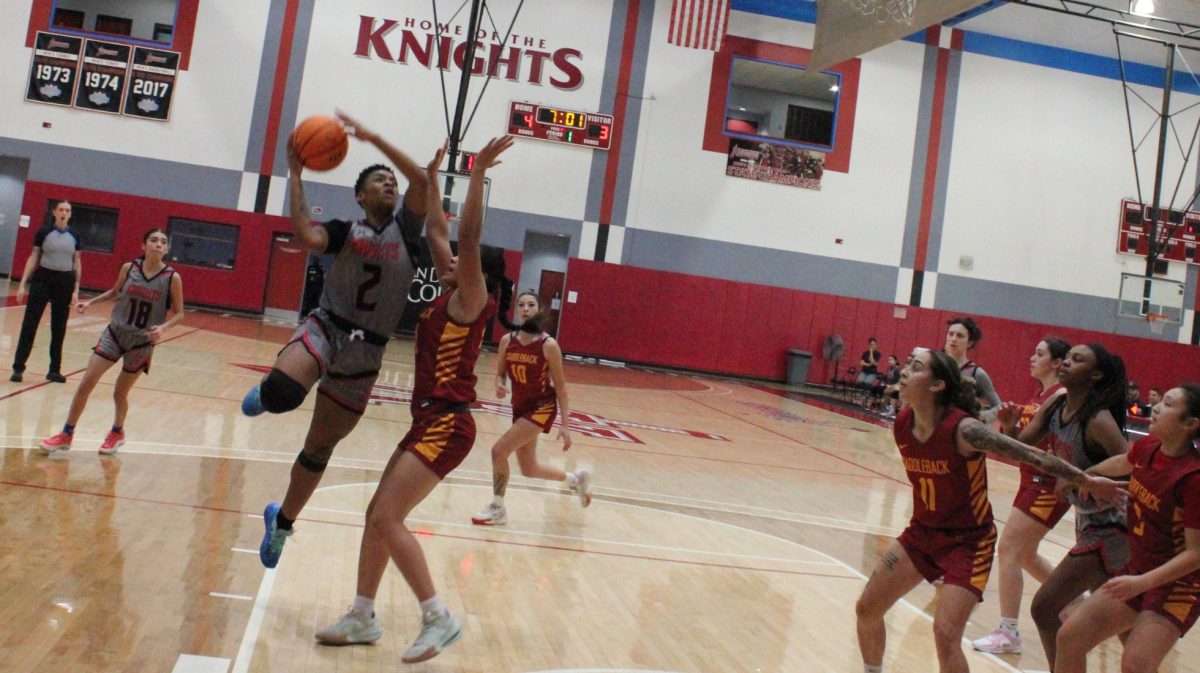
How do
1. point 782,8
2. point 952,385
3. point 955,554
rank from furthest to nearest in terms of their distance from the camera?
point 782,8
point 952,385
point 955,554

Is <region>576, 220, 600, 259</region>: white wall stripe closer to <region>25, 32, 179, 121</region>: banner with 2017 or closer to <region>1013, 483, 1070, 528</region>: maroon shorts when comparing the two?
<region>25, 32, 179, 121</region>: banner with 2017

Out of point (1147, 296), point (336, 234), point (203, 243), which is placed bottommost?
point (336, 234)

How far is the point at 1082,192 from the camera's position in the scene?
24.6 metres

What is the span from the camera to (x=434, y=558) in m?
5.50

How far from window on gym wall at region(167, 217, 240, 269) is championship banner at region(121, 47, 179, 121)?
8.21 feet

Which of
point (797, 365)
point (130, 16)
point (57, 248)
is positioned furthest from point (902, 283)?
point (130, 16)

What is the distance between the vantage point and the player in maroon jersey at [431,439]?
3.77 m

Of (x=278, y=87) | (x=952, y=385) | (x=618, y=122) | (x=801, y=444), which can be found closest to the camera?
(x=952, y=385)

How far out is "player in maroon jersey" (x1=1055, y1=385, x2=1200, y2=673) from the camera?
3436 mm

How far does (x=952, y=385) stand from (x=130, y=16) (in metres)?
25.7

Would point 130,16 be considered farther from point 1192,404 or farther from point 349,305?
point 1192,404

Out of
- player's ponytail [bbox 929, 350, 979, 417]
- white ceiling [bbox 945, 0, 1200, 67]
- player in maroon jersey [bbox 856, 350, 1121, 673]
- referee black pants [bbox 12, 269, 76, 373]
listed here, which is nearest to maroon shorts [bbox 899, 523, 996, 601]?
player in maroon jersey [bbox 856, 350, 1121, 673]

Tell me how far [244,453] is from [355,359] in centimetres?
416

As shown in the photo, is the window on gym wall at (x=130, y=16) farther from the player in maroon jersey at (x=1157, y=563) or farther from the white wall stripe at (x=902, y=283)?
the player in maroon jersey at (x=1157, y=563)
